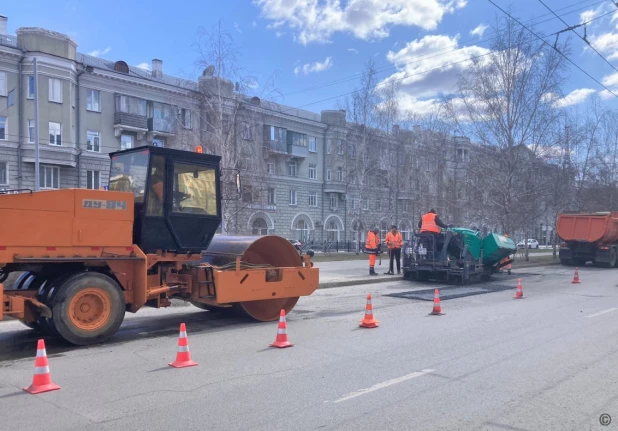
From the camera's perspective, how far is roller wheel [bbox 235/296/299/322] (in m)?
10.1

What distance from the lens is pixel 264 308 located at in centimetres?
1034

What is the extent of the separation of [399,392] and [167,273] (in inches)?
187

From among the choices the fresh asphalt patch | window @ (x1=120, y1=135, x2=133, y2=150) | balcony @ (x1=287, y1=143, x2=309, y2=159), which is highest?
balcony @ (x1=287, y1=143, x2=309, y2=159)

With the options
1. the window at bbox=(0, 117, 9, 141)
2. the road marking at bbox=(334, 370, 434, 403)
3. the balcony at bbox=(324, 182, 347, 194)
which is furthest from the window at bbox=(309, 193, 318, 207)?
the road marking at bbox=(334, 370, 434, 403)

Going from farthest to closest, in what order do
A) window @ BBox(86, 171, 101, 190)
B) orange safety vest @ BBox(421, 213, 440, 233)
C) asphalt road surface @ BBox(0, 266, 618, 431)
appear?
window @ BBox(86, 171, 101, 190)
orange safety vest @ BBox(421, 213, 440, 233)
asphalt road surface @ BBox(0, 266, 618, 431)

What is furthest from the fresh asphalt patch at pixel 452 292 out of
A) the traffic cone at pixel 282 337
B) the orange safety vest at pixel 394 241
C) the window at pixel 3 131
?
the window at pixel 3 131

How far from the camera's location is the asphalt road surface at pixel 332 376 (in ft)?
16.1

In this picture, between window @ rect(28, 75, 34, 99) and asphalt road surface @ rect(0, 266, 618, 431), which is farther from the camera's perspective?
window @ rect(28, 75, 34, 99)

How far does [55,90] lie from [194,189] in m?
30.1

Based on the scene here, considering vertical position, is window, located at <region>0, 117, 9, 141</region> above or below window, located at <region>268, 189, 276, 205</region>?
above

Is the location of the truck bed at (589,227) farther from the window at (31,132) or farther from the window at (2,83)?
the window at (2,83)

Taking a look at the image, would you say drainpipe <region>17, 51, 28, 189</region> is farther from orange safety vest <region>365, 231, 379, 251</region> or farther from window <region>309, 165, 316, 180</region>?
window <region>309, 165, 316, 180</region>

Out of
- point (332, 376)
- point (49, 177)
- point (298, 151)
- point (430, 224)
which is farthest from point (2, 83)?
point (332, 376)

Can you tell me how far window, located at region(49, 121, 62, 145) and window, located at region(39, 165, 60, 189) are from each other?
65.3 inches
